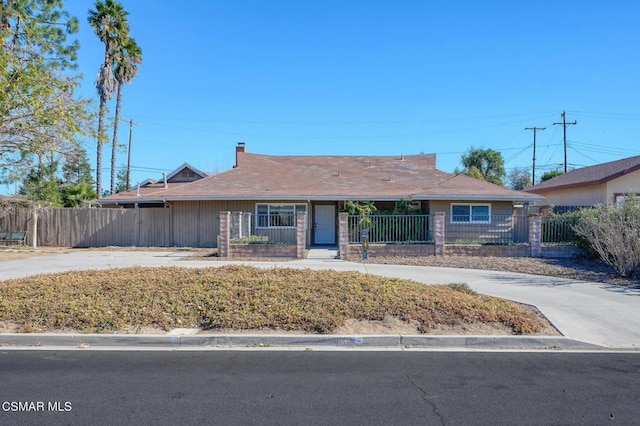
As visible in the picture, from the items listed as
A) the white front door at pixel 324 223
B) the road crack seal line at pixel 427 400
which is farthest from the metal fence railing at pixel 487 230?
the road crack seal line at pixel 427 400

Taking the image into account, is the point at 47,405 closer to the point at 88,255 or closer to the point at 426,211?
the point at 88,255

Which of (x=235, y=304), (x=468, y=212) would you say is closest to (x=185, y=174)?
(x=468, y=212)

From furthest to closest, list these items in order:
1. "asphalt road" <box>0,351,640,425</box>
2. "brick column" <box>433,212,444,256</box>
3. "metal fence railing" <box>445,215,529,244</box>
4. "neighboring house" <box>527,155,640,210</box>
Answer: "neighboring house" <box>527,155,640,210</box> < "metal fence railing" <box>445,215,529,244</box> < "brick column" <box>433,212,444,256</box> < "asphalt road" <box>0,351,640,425</box>

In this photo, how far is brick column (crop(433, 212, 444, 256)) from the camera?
16.0m

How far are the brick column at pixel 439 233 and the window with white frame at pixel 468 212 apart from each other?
4536 millimetres

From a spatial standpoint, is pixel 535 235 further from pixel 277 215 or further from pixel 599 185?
pixel 277 215

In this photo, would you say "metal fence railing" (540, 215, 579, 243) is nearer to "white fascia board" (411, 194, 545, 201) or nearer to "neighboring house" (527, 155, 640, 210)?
"white fascia board" (411, 194, 545, 201)

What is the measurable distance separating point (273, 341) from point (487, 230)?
15513 millimetres

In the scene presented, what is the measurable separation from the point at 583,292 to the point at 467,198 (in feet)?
31.9

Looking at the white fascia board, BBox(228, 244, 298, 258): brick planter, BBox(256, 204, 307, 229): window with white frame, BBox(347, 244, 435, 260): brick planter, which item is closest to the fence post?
BBox(256, 204, 307, 229): window with white frame

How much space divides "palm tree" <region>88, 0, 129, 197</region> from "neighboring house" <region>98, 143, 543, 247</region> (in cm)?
1158

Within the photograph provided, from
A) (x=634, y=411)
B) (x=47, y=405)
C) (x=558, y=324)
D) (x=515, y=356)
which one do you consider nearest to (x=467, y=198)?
(x=558, y=324)

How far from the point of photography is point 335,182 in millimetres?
22906

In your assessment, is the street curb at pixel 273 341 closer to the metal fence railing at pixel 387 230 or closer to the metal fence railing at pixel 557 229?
the metal fence railing at pixel 387 230
